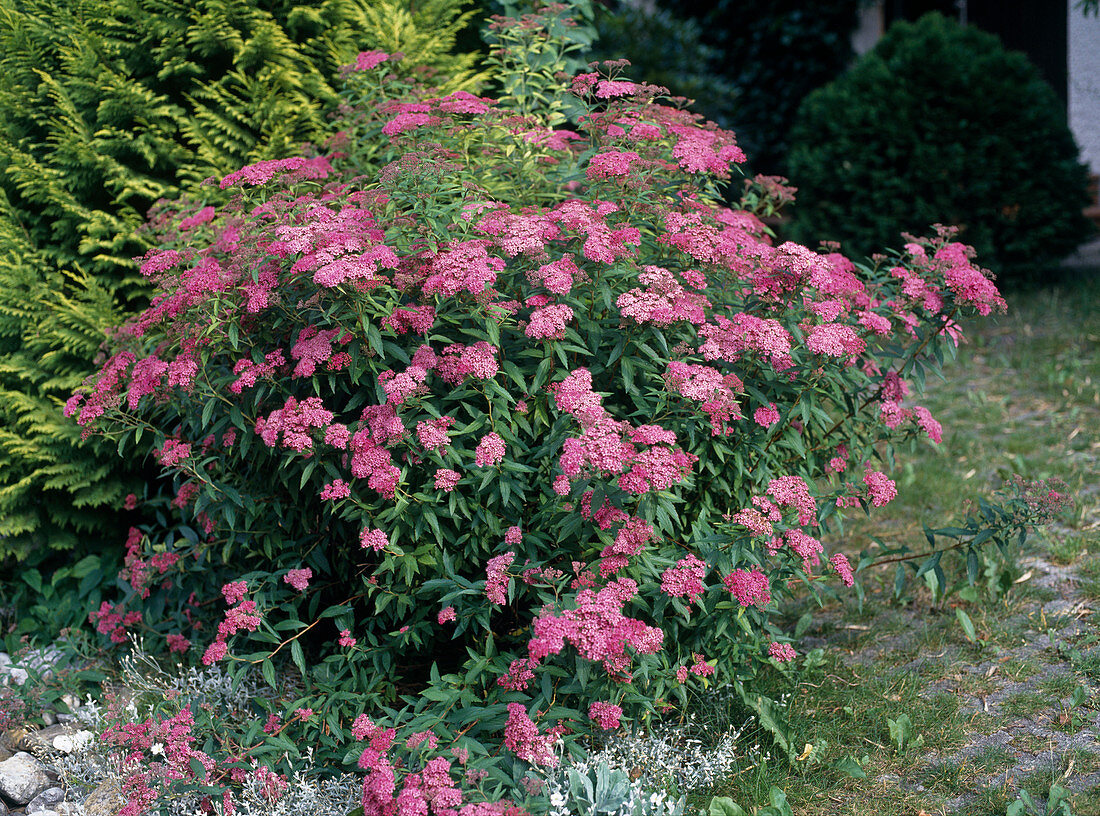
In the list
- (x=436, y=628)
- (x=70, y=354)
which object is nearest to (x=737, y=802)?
(x=436, y=628)

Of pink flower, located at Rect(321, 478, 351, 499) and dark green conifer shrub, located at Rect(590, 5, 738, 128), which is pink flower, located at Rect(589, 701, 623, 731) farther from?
dark green conifer shrub, located at Rect(590, 5, 738, 128)

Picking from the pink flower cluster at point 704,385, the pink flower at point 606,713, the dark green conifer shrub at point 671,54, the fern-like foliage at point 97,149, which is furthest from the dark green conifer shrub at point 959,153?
the pink flower at point 606,713

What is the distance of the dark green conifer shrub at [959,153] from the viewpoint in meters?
6.85

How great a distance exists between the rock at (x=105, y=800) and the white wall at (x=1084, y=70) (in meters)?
10.4

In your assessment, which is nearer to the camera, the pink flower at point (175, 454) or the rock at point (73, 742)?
the pink flower at point (175, 454)

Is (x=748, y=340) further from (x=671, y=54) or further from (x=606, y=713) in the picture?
(x=671, y=54)

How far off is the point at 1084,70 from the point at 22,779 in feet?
37.2

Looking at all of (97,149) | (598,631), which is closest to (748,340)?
(598,631)

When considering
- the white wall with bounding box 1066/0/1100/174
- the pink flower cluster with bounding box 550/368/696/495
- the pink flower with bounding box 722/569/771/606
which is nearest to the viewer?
the pink flower cluster with bounding box 550/368/696/495

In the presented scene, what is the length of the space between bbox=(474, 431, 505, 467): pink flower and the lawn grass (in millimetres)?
1163

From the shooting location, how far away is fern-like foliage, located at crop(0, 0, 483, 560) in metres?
3.61

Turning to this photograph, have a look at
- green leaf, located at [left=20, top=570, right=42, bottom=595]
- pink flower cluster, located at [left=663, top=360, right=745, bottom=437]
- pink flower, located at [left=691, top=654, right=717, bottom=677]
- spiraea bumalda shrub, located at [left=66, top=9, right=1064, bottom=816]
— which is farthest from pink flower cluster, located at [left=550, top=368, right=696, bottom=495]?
green leaf, located at [left=20, top=570, right=42, bottom=595]

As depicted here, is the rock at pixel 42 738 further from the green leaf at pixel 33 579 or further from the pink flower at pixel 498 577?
the pink flower at pixel 498 577

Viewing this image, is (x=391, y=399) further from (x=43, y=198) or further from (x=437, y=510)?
(x=43, y=198)
